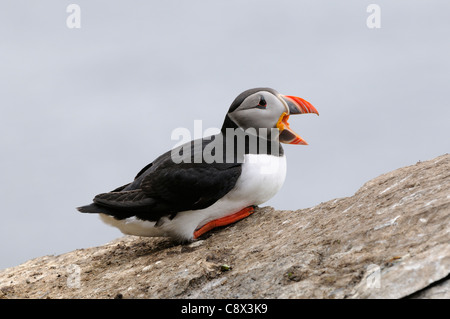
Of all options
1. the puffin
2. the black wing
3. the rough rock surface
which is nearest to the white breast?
the puffin

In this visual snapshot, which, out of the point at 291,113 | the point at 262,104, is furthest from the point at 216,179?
the point at 291,113

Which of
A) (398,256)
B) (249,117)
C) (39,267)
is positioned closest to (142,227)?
(249,117)

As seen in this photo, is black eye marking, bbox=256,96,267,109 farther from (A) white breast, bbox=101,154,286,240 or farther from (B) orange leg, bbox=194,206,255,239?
(B) orange leg, bbox=194,206,255,239

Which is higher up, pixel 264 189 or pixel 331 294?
pixel 264 189

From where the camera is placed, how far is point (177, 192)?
23.0ft

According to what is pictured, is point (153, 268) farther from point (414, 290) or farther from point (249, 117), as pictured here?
point (414, 290)

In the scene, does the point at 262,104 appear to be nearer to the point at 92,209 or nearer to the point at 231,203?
the point at 231,203

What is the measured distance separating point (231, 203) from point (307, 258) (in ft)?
5.86

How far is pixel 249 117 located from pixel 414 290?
3191 millimetres

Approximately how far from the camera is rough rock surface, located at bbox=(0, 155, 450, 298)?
16.7 ft

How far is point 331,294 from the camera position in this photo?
5086mm

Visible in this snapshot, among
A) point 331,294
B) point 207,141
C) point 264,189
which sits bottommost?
point 331,294

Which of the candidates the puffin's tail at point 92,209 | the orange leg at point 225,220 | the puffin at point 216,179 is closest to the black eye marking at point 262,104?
the puffin at point 216,179
